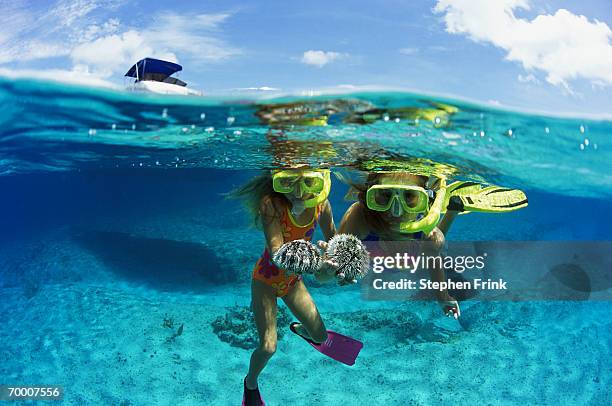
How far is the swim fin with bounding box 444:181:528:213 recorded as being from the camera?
7.40 m

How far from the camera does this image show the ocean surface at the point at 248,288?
766 centimetres

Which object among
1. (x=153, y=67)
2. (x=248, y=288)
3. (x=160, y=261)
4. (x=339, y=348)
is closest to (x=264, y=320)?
(x=339, y=348)

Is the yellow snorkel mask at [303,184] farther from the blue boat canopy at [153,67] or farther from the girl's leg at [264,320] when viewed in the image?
the blue boat canopy at [153,67]

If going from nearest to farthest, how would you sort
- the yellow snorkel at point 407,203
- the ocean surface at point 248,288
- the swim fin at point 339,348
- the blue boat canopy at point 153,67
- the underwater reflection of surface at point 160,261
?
the yellow snorkel at point 407,203 < the swim fin at point 339,348 < the ocean surface at point 248,288 < the blue boat canopy at point 153,67 < the underwater reflection of surface at point 160,261

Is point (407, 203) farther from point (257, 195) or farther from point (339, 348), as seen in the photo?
point (339, 348)

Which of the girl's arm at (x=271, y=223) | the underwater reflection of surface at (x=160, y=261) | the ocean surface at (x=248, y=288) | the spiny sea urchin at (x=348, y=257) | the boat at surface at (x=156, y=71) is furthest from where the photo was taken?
the underwater reflection of surface at (x=160, y=261)

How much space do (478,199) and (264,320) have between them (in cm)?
475

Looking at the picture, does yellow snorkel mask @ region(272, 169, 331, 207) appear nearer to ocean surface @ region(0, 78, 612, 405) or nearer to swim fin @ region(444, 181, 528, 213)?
ocean surface @ region(0, 78, 612, 405)

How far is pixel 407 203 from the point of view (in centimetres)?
589

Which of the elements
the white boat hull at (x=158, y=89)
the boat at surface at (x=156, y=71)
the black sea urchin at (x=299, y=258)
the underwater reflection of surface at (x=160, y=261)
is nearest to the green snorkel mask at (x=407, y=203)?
the black sea urchin at (x=299, y=258)

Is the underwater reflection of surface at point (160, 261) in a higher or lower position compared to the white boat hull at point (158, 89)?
lower

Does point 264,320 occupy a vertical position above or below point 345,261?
below

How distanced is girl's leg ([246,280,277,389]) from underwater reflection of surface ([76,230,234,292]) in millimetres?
10680

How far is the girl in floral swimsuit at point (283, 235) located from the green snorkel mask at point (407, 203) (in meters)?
0.74
